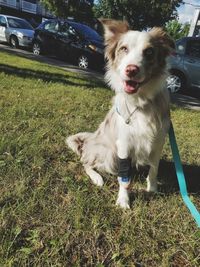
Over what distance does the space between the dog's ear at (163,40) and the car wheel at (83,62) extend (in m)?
10.1

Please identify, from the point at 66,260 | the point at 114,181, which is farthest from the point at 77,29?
the point at 66,260

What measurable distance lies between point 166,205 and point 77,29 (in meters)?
11.5

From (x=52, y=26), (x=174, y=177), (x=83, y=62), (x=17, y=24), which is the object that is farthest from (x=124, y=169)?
(x=17, y=24)

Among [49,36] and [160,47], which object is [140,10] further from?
[160,47]

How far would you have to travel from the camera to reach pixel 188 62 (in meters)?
10.5

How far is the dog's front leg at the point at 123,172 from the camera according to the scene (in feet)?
11.0

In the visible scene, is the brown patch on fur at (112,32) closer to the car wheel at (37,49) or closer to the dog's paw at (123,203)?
the dog's paw at (123,203)

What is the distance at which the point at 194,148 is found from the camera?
5.24 m

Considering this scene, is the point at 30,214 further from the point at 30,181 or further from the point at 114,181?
the point at 114,181

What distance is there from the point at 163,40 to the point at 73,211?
1848 mm

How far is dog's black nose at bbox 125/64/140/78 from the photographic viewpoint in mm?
2869

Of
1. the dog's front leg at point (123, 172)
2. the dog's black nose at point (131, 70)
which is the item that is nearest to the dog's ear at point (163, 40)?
the dog's black nose at point (131, 70)

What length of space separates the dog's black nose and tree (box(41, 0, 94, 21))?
27.7 metres

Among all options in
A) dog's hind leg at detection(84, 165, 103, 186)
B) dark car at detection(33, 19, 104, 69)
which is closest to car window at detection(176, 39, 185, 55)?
dark car at detection(33, 19, 104, 69)
